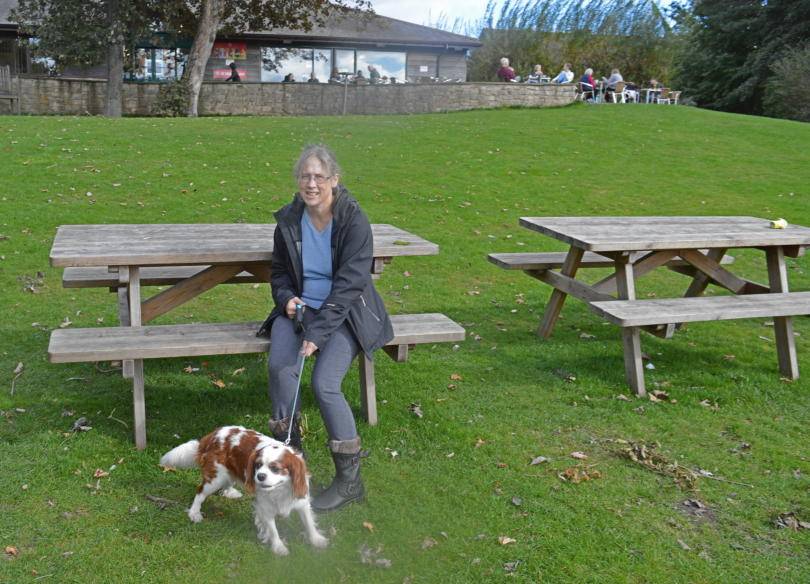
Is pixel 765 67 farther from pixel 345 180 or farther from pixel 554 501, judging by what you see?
pixel 554 501

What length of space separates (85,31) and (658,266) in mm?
22684

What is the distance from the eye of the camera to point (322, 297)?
470 cm

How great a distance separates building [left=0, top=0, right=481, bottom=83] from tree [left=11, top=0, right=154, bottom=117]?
174 inches

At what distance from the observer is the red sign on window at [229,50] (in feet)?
104

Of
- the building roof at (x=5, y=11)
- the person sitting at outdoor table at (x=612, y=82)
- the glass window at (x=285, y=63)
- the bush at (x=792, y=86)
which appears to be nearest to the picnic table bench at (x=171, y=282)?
the person sitting at outdoor table at (x=612, y=82)

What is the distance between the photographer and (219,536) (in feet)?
12.7

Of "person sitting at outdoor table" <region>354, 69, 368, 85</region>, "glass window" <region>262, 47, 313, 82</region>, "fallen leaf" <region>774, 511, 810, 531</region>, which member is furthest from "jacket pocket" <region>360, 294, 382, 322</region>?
"glass window" <region>262, 47, 313, 82</region>

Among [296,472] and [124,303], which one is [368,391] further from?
[124,303]

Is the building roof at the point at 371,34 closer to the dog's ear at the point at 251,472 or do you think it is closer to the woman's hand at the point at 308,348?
the woman's hand at the point at 308,348

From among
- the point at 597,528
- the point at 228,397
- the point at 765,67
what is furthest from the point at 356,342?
the point at 765,67

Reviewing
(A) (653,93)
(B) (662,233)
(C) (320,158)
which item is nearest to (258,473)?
(C) (320,158)

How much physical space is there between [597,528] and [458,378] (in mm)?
2116

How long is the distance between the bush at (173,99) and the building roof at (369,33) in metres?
7.42

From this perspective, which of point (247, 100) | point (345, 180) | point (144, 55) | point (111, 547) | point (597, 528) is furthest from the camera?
point (144, 55)
